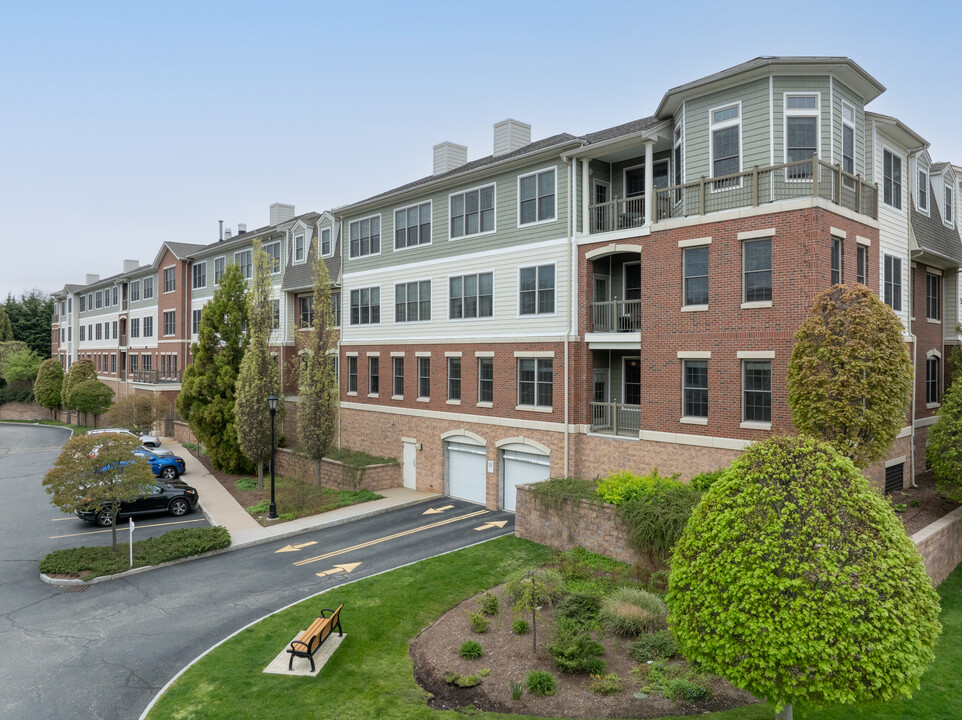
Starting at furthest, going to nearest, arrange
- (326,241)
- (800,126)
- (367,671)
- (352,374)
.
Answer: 1. (326,241)
2. (352,374)
3. (800,126)
4. (367,671)

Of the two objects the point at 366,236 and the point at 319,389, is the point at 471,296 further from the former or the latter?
the point at 366,236

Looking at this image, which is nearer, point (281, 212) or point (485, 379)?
point (485, 379)

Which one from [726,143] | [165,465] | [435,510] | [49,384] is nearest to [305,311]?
[165,465]

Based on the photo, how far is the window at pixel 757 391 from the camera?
57.3 ft

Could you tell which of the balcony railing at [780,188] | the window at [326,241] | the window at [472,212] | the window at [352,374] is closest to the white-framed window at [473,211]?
the window at [472,212]

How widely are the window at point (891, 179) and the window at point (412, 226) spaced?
17626mm

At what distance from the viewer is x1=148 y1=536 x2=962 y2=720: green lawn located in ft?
33.7

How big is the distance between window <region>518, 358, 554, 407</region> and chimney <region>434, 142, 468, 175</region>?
12780 mm

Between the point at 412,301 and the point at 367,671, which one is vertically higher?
the point at 412,301

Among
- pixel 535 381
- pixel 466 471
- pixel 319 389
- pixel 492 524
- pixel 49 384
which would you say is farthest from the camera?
pixel 49 384

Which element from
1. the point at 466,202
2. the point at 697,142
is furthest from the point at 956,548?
the point at 466,202

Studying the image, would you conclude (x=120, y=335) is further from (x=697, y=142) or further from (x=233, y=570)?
(x=697, y=142)

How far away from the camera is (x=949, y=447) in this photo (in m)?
17.9

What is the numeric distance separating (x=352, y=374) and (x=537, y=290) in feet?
44.4
